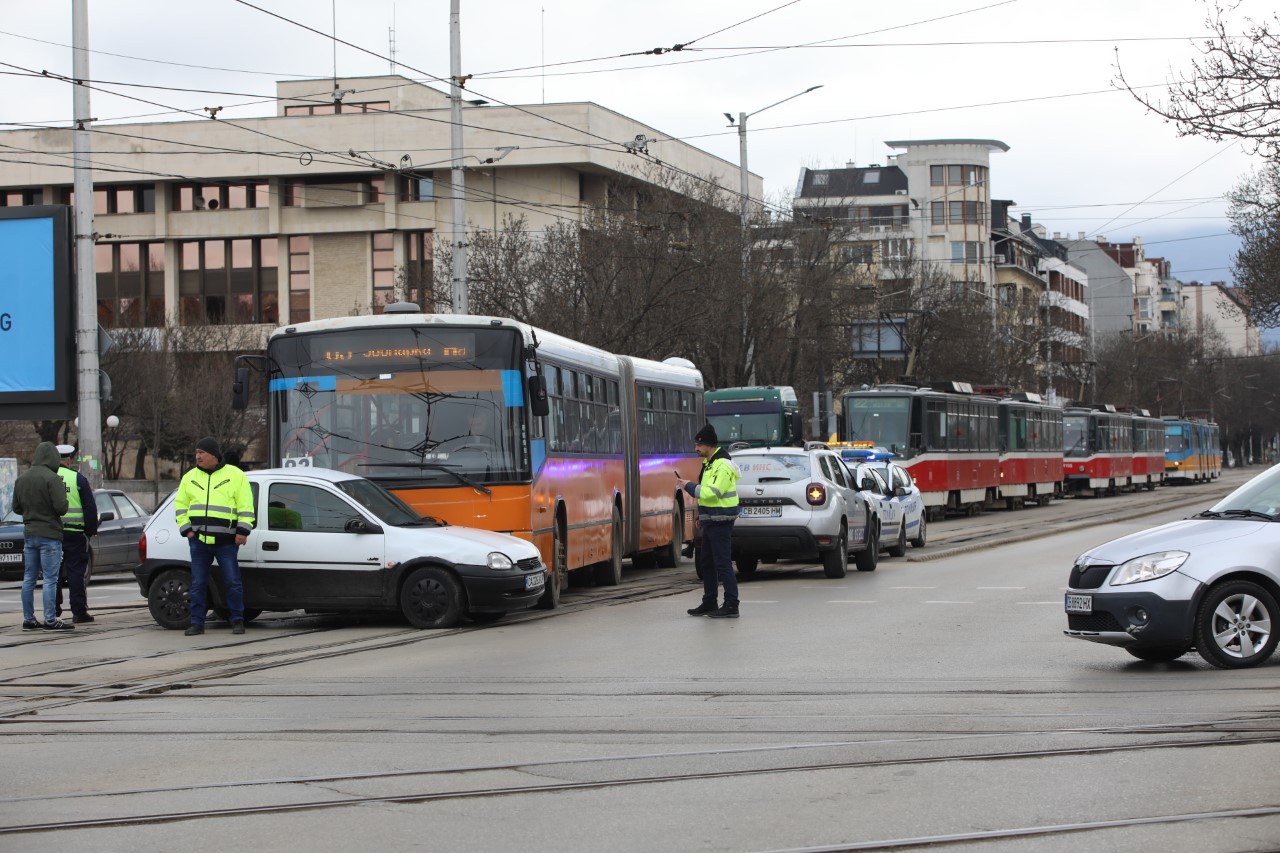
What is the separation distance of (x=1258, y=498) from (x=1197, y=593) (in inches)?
43.6

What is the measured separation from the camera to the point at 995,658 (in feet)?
40.7

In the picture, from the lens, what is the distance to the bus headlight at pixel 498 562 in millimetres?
15445

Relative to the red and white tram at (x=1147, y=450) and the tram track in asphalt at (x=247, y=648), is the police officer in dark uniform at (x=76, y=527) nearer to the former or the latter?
the tram track in asphalt at (x=247, y=648)

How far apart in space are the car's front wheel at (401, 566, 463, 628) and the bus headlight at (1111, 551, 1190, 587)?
6.36 metres

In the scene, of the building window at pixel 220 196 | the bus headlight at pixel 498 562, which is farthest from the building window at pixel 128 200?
the bus headlight at pixel 498 562

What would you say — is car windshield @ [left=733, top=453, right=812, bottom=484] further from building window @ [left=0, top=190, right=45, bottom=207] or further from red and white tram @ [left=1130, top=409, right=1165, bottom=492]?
building window @ [left=0, top=190, right=45, bottom=207]

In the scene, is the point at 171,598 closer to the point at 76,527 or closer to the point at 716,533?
the point at 76,527

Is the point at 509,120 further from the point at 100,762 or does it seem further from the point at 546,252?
the point at 100,762

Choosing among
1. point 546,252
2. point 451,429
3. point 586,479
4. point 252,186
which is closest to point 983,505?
point 546,252

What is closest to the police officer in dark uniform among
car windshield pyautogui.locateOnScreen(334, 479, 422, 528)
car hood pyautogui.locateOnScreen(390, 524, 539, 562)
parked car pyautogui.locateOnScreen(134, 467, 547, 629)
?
parked car pyautogui.locateOnScreen(134, 467, 547, 629)

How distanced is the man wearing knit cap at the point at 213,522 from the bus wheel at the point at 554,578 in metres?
3.33

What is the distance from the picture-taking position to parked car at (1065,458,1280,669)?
11.1 m

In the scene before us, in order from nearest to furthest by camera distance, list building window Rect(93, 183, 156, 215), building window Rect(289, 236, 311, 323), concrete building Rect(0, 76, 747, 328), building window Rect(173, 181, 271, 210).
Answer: concrete building Rect(0, 76, 747, 328)
building window Rect(289, 236, 311, 323)
building window Rect(173, 181, 271, 210)
building window Rect(93, 183, 156, 215)

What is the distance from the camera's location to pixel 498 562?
1548cm
